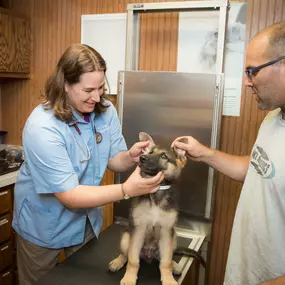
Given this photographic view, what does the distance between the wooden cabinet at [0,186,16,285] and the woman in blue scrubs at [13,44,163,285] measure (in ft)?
2.69

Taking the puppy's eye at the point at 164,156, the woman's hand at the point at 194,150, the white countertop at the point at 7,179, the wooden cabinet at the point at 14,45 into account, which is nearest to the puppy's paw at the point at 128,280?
the puppy's eye at the point at 164,156

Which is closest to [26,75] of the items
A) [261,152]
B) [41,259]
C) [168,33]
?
[168,33]

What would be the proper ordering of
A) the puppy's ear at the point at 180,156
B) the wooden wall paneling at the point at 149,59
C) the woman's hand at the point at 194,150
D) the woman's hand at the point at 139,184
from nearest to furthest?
the woman's hand at the point at 139,184 < the puppy's ear at the point at 180,156 < the woman's hand at the point at 194,150 < the wooden wall paneling at the point at 149,59

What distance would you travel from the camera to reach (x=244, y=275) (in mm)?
1339

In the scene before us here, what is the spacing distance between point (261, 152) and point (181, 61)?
116 cm

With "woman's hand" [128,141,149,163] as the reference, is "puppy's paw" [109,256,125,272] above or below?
below

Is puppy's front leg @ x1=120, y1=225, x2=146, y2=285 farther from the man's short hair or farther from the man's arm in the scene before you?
the man's short hair

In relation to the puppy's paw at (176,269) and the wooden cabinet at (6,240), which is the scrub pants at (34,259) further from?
the wooden cabinet at (6,240)

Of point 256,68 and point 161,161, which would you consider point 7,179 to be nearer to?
point 161,161

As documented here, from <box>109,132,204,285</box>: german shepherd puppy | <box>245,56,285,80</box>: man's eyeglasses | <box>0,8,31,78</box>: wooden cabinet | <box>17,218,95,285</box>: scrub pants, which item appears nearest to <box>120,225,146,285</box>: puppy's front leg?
<box>109,132,204,285</box>: german shepherd puppy

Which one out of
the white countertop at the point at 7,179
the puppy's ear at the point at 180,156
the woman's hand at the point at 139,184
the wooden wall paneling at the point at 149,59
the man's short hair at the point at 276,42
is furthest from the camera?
the white countertop at the point at 7,179

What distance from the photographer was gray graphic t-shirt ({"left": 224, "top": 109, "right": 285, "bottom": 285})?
1190mm

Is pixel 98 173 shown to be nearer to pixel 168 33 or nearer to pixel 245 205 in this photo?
pixel 245 205

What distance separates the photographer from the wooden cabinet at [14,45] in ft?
8.31
